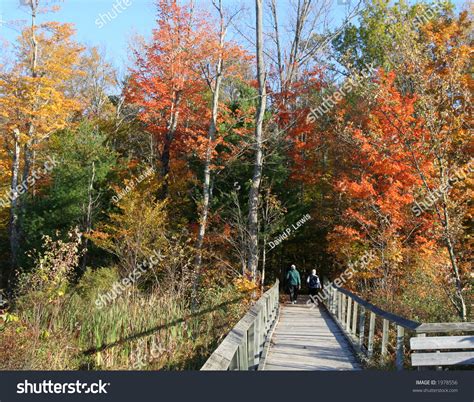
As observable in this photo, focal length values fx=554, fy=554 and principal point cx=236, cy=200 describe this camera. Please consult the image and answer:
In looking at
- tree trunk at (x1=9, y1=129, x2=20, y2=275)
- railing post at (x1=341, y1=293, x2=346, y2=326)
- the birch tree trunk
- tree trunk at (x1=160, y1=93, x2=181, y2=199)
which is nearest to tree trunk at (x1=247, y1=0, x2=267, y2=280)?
the birch tree trunk

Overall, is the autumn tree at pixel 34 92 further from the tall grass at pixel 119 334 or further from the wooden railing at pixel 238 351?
the wooden railing at pixel 238 351

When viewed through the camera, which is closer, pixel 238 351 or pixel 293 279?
pixel 238 351

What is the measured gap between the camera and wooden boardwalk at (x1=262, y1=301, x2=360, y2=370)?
8.59m

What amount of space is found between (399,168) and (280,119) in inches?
435

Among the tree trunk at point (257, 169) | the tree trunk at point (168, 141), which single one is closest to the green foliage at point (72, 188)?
the tree trunk at point (168, 141)

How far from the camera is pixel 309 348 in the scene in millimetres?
10141

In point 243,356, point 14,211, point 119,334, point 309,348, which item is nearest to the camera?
point 243,356

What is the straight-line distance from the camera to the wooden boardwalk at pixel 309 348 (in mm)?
8594

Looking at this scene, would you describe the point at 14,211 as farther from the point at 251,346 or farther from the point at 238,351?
the point at 238,351

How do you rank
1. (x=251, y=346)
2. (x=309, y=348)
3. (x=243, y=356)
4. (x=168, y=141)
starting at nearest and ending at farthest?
(x=243, y=356)
(x=251, y=346)
(x=309, y=348)
(x=168, y=141)

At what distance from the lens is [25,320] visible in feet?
35.6

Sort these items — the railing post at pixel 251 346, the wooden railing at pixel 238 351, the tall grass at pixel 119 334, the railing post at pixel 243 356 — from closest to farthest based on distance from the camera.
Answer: the wooden railing at pixel 238 351 → the railing post at pixel 243 356 → the railing post at pixel 251 346 → the tall grass at pixel 119 334

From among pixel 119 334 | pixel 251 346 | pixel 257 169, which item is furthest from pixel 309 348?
pixel 257 169

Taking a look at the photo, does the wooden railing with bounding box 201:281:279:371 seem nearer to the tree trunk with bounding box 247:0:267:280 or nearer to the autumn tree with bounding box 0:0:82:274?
the tree trunk with bounding box 247:0:267:280
